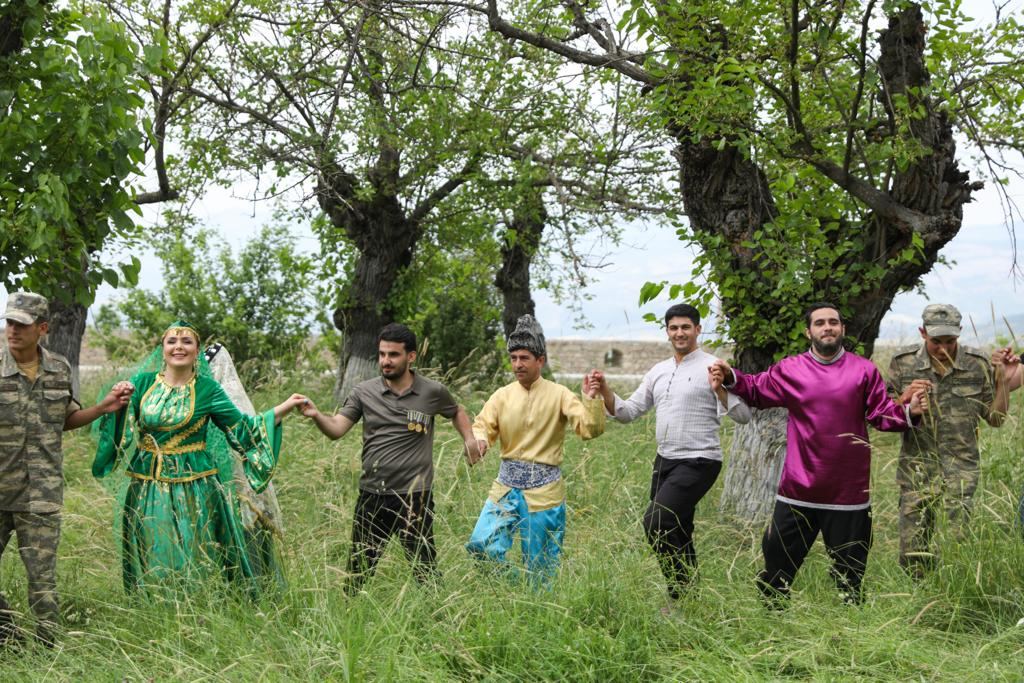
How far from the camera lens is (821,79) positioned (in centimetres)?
814

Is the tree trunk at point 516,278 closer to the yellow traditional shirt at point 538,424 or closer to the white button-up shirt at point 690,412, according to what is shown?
the white button-up shirt at point 690,412

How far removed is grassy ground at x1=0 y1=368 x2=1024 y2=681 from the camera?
4266 mm

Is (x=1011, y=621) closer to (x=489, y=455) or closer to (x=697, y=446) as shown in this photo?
(x=697, y=446)

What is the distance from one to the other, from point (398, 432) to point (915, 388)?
2.71m

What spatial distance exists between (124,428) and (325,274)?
894 centimetres

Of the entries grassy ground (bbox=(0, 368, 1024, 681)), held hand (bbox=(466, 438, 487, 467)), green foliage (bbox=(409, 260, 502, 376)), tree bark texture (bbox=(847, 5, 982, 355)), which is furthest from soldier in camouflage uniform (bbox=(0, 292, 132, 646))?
green foliage (bbox=(409, 260, 502, 376))

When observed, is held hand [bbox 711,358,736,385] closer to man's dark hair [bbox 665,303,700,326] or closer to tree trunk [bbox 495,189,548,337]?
man's dark hair [bbox 665,303,700,326]

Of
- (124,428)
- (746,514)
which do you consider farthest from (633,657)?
(746,514)

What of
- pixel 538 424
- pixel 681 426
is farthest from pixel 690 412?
pixel 538 424

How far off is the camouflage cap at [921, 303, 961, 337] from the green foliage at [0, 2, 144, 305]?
14.6 feet

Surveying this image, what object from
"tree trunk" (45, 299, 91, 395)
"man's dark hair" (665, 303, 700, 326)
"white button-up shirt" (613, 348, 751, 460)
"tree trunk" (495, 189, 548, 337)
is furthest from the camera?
"tree trunk" (495, 189, 548, 337)

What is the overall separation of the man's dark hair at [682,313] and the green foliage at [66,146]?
3.05 m

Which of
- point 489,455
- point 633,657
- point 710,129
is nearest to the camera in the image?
point 633,657

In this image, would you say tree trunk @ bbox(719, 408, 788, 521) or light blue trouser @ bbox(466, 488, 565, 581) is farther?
tree trunk @ bbox(719, 408, 788, 521)
